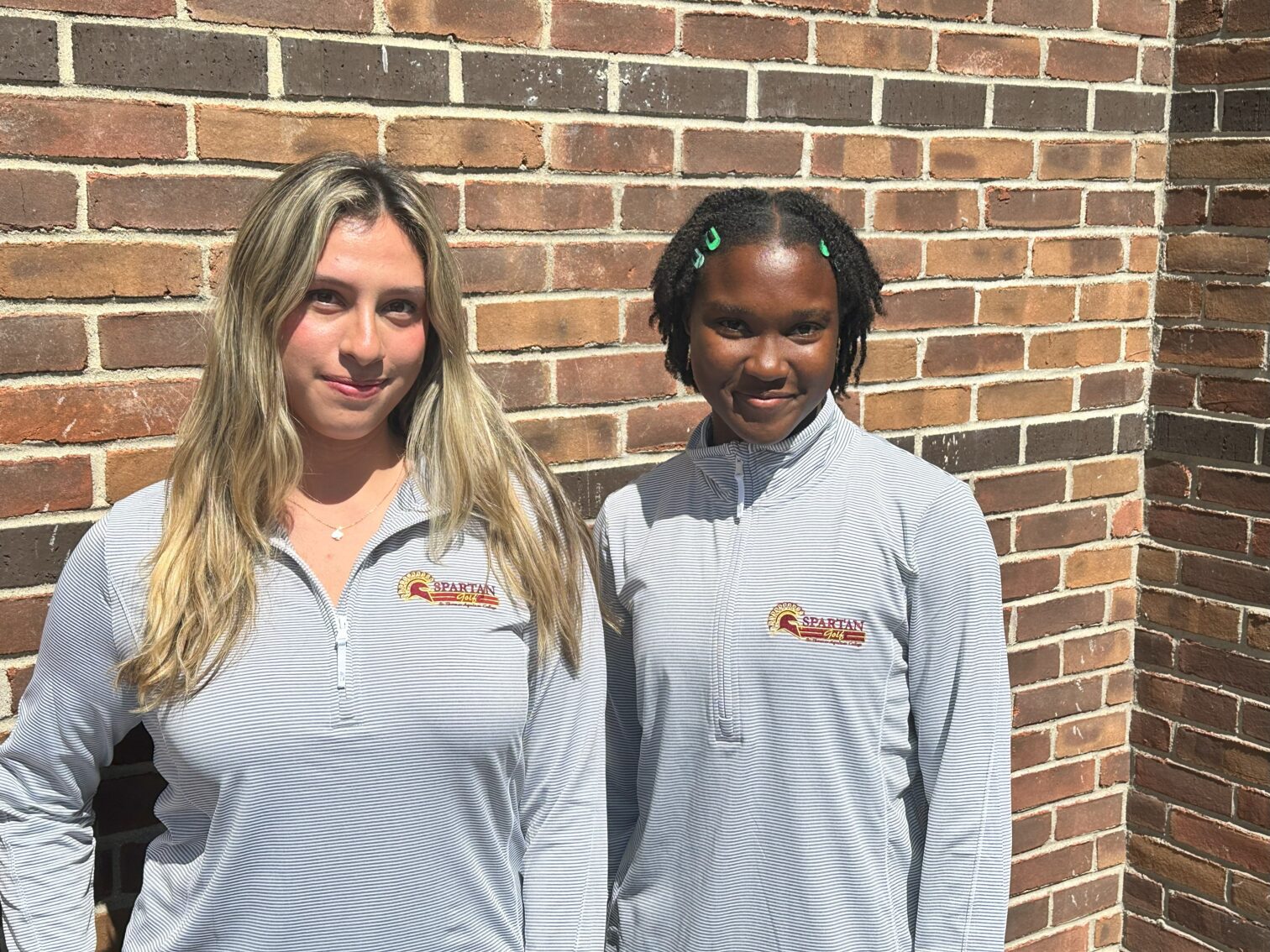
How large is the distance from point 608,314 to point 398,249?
2.80 ft

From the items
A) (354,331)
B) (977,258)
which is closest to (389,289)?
(354,331)

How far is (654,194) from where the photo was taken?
9.26 feet

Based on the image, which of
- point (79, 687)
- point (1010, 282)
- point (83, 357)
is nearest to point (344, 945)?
point (79, 687)

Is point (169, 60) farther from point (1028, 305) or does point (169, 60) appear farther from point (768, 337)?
point (1028, 305)

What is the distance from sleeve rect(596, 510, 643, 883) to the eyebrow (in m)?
0.57

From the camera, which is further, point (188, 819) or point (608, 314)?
point (608, 314)

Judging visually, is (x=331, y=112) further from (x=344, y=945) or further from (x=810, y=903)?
(x=810, y=903)

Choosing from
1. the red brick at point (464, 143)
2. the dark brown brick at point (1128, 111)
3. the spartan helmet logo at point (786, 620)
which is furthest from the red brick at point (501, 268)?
the dark brown brick at point (1128, 111)

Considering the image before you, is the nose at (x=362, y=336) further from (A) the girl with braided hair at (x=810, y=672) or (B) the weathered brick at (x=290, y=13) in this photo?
(B) the weathered brick at (x=290, y=13)

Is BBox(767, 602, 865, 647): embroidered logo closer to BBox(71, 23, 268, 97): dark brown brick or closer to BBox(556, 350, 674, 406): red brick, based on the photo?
BBox(556, 350, 674, 406): red brick

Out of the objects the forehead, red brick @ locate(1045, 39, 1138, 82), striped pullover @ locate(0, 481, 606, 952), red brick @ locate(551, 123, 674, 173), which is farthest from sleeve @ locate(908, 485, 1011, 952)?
red brick @ locate(1045, 39, 1138, 82)

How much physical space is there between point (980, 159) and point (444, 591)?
1923 mm

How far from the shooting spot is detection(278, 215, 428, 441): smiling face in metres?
1.98

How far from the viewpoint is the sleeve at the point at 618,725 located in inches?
92.6
